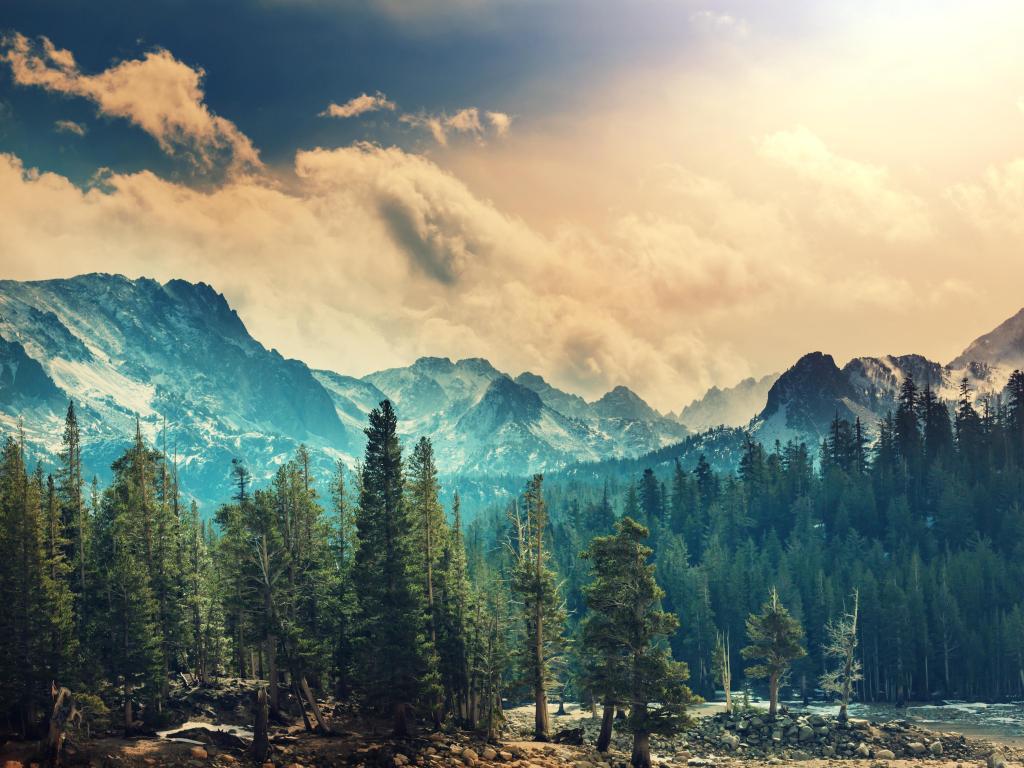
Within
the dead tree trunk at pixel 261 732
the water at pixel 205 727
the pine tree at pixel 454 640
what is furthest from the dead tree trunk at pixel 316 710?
the pine tree at pixel 454 640

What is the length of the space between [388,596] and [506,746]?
12.8 m

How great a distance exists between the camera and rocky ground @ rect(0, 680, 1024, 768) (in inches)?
1838

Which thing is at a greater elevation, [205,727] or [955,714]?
[205,727]

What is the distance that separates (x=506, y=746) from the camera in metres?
57.5

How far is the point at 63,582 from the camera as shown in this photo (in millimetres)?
56562

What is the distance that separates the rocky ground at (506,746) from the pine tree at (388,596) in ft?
10.8

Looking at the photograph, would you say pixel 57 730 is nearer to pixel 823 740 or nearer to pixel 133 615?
pixel 133 615

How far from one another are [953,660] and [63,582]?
104 m

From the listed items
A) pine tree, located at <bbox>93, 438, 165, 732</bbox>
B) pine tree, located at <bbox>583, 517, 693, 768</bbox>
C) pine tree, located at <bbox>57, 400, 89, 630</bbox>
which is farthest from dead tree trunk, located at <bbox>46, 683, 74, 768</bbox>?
pine tree, located at <bbox>583, 517, 693, 768</bbox>

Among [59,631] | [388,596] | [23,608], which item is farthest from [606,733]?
[23,608]

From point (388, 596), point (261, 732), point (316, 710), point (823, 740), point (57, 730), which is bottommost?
point (823, 740)

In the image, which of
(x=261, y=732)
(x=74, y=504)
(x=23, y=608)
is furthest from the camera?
(x=74, y=504)

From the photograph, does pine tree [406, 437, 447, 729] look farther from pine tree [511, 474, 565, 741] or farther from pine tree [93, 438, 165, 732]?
pine tree [93, 438, 165, 732]

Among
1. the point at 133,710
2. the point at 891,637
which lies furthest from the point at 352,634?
the point at 891,637
